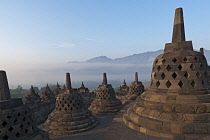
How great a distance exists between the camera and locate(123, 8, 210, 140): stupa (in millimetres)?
6188

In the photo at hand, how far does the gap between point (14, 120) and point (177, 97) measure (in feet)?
24.8

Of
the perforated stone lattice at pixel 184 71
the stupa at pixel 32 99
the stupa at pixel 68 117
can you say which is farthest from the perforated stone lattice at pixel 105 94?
the perforated stone lattice at pixel 184 71

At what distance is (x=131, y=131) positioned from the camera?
703 cm

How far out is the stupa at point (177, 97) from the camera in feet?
20.3

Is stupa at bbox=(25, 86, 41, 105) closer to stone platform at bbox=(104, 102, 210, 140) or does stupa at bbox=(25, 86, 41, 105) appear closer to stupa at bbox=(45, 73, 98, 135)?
stupa at bbox=(45, 73, 98, 135)

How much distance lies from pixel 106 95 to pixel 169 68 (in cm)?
1538

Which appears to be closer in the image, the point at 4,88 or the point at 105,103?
the point at 4,88

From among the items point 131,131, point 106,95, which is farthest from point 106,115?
point 131,131

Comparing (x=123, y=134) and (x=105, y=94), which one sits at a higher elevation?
(x=123, y=134)

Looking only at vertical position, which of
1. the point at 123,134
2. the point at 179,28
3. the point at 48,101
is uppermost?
the point at 179,28

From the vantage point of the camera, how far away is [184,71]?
7270 mm

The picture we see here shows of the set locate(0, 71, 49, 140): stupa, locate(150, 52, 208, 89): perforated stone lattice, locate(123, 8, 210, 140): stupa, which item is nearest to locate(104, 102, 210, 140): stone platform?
locate(123, 8, 210, 140): stupa

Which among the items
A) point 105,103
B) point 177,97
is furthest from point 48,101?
point 177,97

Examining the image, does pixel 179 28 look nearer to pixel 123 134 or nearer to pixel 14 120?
pixel 123 134
